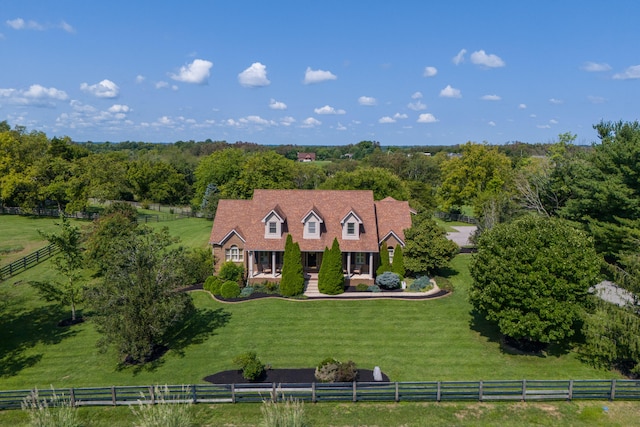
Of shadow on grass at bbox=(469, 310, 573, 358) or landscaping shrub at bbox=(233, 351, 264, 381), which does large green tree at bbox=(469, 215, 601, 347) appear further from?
landscaping shrub at bbox=(233, 351, 264, 381)

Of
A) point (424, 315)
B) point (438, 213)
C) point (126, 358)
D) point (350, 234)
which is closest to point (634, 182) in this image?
point (424, 315)

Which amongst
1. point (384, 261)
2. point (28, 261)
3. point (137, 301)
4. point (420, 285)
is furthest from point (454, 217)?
point (28, 261)

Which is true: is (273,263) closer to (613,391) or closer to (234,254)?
(234,254)

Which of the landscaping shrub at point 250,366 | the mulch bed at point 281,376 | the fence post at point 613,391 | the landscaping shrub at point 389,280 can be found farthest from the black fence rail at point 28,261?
the fence post at point 613,391

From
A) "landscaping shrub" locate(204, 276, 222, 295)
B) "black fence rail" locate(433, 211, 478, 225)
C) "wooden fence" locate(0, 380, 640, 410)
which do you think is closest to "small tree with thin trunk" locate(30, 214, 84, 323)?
"landscaping shrub" locate(204, 276, 222, 295)

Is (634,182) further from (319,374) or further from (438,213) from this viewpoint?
(438,213)

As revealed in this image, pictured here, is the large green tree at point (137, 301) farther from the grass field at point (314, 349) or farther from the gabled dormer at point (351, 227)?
the gabled dormer at point (351, 227)
